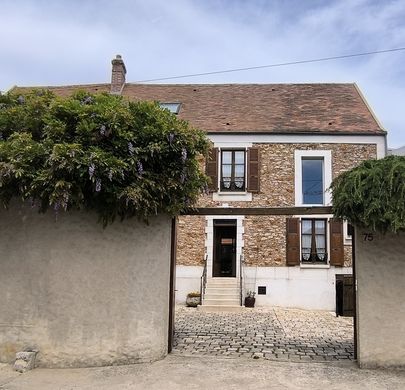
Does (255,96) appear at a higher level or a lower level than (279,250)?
higher

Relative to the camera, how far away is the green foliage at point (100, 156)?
5988mm

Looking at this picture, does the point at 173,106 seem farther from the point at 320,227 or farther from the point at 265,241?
the point at 320,227

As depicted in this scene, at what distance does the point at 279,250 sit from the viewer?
15.4m

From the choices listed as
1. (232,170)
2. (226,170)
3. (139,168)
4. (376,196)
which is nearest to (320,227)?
(232,170)

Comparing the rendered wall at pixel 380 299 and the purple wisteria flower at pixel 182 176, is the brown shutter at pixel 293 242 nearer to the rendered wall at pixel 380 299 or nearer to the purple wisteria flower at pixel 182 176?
the rendered wall at pixel 380 299

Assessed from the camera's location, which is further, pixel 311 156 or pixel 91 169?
pixel 311 156

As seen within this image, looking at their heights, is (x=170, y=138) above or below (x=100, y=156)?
above

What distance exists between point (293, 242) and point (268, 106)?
17.9ft

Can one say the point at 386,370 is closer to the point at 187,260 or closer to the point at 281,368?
the point at 281,368

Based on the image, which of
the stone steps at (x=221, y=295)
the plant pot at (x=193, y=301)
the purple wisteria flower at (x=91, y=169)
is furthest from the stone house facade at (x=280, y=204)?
the purple wisteria flower at (x=91, y=169)

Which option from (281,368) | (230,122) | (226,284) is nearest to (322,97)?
(230,122)

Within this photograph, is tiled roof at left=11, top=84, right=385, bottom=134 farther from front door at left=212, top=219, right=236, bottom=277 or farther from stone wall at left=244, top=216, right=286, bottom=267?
front door at left=212, top=219, right=236, bottom=277

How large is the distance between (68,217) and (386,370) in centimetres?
466

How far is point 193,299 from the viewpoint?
48.9 feet
